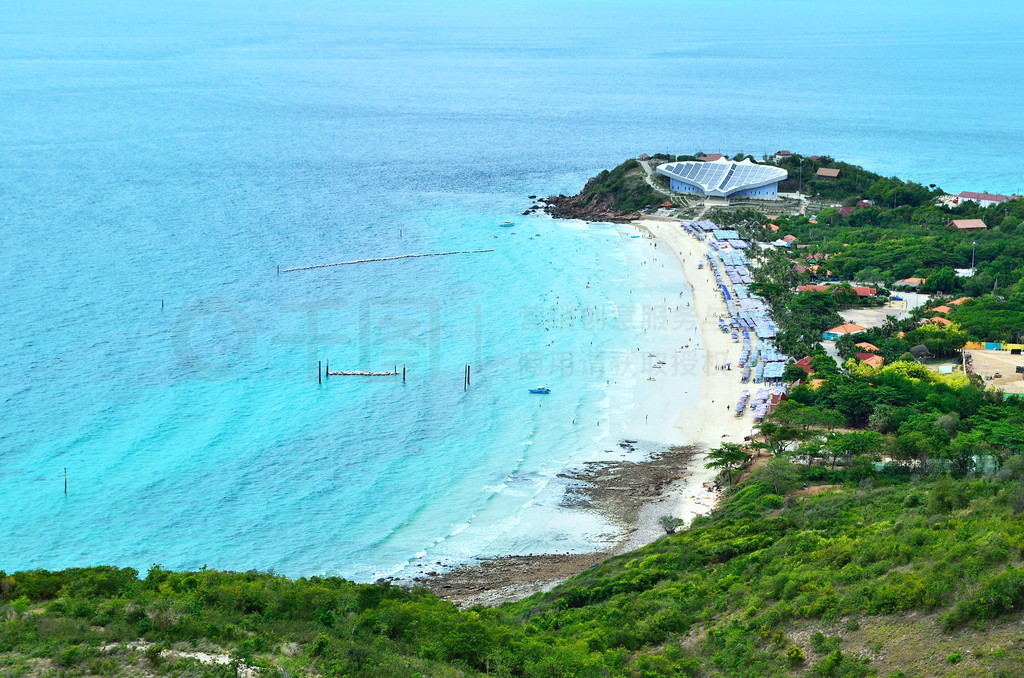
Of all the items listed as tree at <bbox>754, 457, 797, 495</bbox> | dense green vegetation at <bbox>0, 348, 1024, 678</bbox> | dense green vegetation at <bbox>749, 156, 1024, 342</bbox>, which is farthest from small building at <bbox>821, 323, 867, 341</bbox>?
dense green vegetation at <bbox>0, 348, 1024, 678</bbox>

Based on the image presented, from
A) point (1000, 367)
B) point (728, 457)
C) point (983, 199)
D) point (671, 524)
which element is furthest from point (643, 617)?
point (983, 199)

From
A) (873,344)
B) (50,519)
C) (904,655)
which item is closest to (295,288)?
(50,519)

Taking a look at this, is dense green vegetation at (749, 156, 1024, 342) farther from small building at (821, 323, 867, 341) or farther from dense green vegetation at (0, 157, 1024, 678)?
dense green vegetation at (0, 157, 1024, 678)

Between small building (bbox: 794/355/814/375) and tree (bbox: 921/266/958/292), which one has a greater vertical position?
tree (bbox: 921/266/958/292)

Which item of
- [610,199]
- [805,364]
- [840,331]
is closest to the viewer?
[805,364]

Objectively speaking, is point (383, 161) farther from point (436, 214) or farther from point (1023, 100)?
point (1023, 100)

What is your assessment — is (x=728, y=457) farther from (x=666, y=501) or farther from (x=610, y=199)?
(x=610, y=199)
